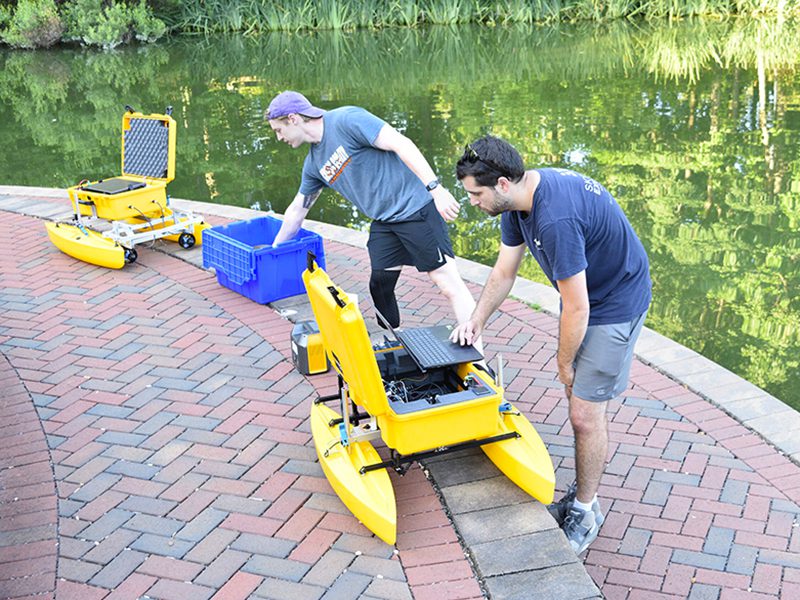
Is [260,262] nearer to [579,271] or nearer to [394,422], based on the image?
[394,422]

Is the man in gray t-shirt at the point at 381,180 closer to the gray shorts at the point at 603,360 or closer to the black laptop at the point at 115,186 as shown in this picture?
the gray shorts at the point at 603,360

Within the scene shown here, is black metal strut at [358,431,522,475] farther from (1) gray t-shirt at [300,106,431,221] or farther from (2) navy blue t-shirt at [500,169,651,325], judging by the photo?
(1) gray t-shirt at [300,106,431,221]

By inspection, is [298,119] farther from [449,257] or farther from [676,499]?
[676,499]

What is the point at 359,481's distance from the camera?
3.49 meters

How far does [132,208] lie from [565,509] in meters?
4.17

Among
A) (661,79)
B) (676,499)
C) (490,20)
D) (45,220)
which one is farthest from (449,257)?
(490,20)

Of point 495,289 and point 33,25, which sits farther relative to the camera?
point 33,25

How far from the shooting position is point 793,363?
529 centimetres

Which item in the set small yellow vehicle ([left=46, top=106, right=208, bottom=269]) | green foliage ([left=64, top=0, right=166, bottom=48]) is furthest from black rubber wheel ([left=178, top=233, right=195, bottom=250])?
green foliage ([left=64, top=0, right=166, bottom=48])

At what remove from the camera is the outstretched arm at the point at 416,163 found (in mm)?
4094

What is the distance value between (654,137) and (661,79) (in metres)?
4.05

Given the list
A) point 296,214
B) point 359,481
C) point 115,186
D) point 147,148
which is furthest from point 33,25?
point 359,481

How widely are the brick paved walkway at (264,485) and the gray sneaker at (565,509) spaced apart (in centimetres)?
9

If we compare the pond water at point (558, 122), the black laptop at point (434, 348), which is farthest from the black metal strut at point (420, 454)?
the pond water at point (558, 122)
